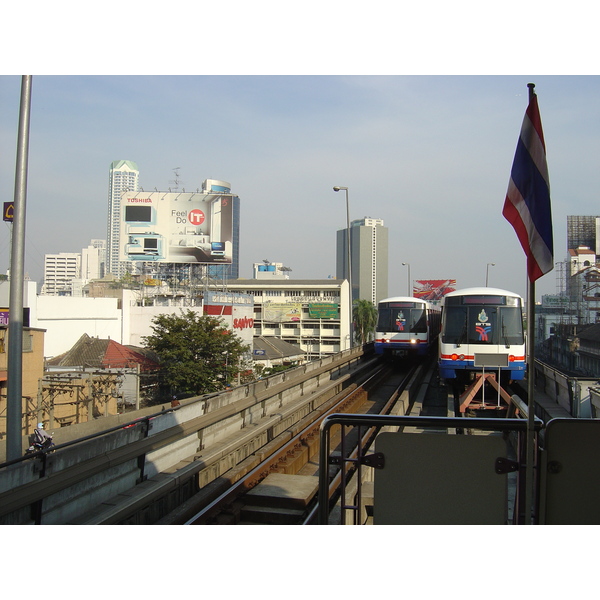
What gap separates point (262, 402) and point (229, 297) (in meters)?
36.5

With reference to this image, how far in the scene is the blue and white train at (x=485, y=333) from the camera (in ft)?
48.5

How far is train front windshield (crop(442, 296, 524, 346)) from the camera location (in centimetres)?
1491

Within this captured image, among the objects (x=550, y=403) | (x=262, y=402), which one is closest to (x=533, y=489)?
(x=262, y=402)

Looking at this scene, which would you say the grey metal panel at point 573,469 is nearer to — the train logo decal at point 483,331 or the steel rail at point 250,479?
the steel rail at point 250,479

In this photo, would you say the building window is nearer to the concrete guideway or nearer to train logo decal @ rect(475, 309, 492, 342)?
the concrete guideway

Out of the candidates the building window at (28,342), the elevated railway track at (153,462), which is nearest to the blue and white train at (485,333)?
the elevated railway track at (153,462)

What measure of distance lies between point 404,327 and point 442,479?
2023 cm

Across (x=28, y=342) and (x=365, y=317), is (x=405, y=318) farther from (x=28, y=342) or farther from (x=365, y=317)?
(x=365, y=317)

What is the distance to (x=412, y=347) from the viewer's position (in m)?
23.3

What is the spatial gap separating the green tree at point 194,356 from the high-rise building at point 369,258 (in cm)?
8406

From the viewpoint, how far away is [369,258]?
448ft

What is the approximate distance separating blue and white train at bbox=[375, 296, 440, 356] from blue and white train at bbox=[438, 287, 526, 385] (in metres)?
7.97

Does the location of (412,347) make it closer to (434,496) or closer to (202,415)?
(202,415)

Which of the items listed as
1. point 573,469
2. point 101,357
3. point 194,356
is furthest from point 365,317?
point 573,469
